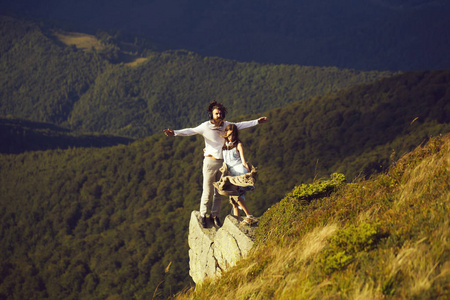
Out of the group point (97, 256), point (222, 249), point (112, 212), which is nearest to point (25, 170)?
point (112, 212)

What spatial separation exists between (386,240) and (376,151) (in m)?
97.3

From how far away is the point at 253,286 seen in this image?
23.5ft

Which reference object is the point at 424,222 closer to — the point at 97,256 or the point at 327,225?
the point at 327,225

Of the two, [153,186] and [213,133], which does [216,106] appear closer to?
[213,133]

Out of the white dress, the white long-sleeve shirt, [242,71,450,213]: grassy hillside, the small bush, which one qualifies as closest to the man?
the white long-sleeve shirt

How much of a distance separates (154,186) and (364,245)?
13778cm

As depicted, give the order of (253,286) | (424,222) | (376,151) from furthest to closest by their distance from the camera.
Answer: (376,151) < (253,286) < (424,222)

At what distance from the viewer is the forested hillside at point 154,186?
9419 centimetres

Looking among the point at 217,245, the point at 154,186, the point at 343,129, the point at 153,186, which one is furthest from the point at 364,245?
the point at 153,186

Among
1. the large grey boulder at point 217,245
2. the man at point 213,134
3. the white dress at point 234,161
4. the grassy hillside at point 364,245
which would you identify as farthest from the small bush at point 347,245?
the man at point 213,134

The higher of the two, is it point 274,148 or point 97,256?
point 274,148

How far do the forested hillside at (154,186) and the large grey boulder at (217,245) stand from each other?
→ 2398 inches

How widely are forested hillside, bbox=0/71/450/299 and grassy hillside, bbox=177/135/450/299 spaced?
210 feet

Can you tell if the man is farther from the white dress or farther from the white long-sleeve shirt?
the white dress
